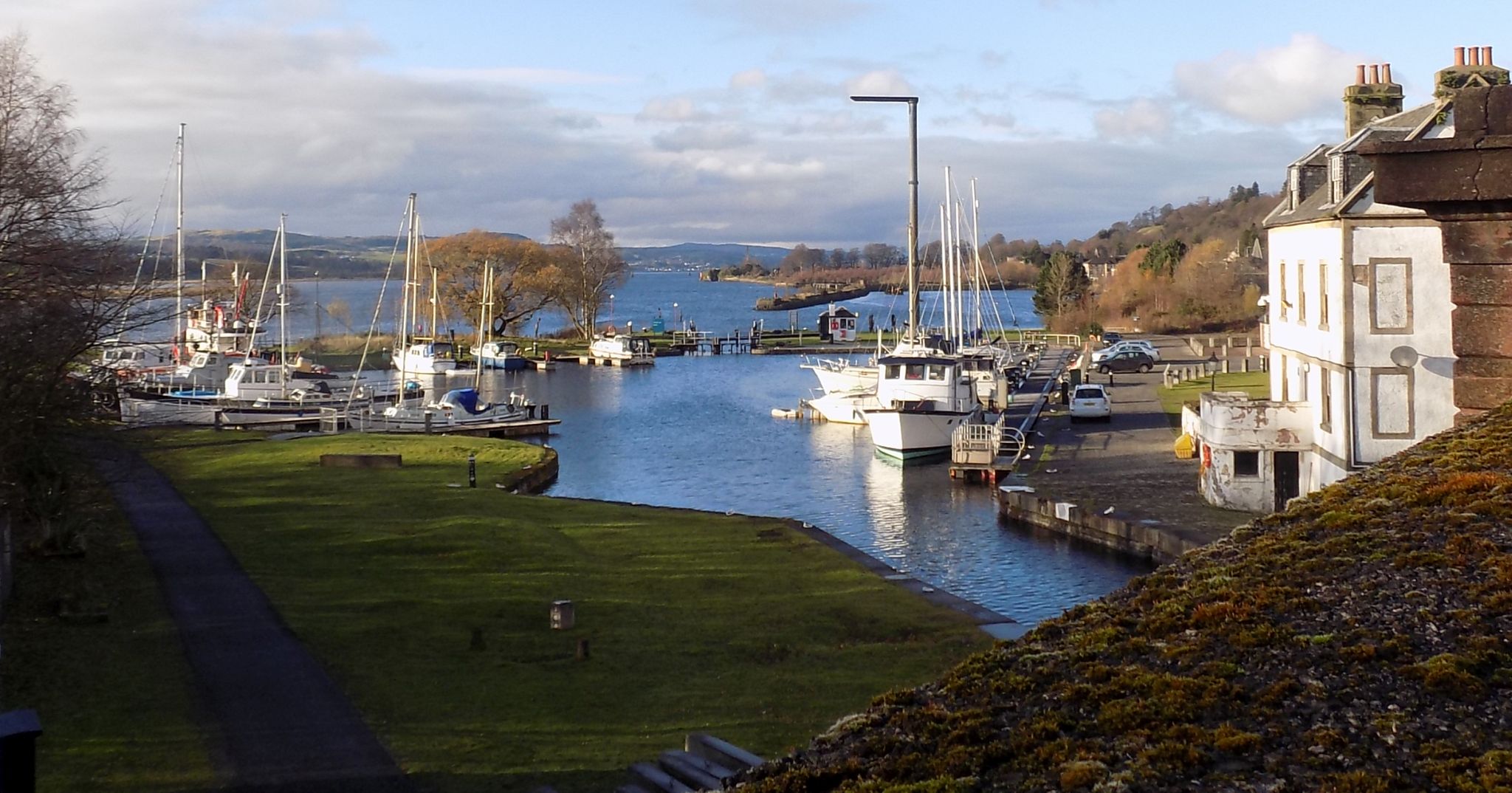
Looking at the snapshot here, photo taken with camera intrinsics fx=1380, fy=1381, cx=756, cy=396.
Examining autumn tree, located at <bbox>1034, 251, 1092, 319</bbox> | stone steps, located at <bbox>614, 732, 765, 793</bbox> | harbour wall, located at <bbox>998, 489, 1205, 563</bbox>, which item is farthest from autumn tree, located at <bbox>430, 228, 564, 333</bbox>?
stone steps, located at <bbox>614, 732, 765, 793</bbox>

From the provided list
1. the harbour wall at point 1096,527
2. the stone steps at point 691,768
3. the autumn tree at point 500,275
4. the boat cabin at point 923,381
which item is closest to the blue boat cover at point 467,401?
the boat cabin at point 923,381

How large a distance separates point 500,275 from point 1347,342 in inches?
3773

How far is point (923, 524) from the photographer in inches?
1361

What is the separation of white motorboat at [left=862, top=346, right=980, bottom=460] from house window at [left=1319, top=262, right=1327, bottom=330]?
59.8 ft

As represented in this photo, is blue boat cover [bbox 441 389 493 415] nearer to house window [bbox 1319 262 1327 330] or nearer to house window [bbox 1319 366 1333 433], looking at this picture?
house window [bbox 1319 366 1333 433]

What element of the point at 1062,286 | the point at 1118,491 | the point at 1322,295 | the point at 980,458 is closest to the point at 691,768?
the point at 1322,295

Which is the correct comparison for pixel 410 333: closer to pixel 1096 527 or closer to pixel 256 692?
pixel 1096 527

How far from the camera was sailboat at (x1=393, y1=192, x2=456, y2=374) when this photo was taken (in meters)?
66.6

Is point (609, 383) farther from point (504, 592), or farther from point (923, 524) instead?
point (504, 592)

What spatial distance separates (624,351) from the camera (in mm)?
100188

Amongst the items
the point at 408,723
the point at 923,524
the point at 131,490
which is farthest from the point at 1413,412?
the point at 131,490

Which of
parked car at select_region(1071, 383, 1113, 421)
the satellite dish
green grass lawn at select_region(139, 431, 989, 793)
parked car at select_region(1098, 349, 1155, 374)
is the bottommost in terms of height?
green grass lawn at select_region(139, 431, 989, 793)

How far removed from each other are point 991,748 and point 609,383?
7967 centimetres

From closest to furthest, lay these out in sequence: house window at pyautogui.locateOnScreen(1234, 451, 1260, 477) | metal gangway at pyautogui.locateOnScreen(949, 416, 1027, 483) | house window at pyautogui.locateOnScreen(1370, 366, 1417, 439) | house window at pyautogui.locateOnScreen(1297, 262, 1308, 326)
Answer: house window at pyautogui.locateOnScreen(1370, 366, 1417, 439) < house window at pyautogui.locateOnScreen(1297, 262, 1308, 326) < house window at pyautogui.locateOnScreen(1234, 451, 1260, 477) < metal gangway at pyautogui.locateOnScreen(949, 416, 1027, 483)
